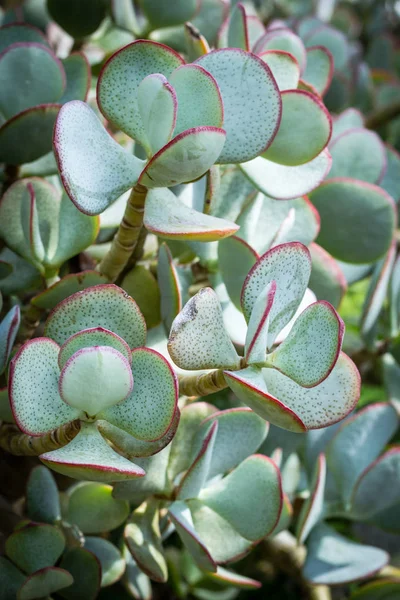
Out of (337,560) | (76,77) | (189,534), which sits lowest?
(337,560)

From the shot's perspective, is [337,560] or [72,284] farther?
[337,560]

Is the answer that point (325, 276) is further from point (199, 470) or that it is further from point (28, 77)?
point (28, 77)

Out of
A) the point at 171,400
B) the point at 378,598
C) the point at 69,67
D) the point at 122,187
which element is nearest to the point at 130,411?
the point at 171,400

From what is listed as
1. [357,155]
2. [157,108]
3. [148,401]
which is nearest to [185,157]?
[157,108]

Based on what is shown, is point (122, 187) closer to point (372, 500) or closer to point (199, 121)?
point (199, 121)

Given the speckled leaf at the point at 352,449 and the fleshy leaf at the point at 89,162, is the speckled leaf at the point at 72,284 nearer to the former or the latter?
the fleshy leaf at the point at 89,162

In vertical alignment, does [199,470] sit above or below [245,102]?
below
